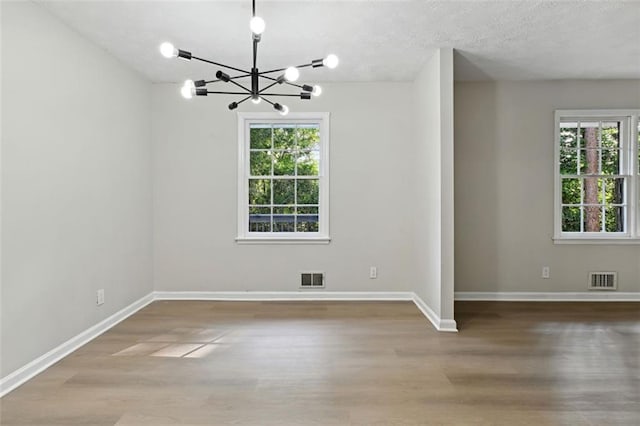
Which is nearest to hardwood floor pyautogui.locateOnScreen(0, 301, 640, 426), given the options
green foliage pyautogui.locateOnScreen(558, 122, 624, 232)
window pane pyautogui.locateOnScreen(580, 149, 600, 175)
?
green foliage pyautogui.locateOnScreen(558, 122, 624, 232)

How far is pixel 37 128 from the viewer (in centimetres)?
269

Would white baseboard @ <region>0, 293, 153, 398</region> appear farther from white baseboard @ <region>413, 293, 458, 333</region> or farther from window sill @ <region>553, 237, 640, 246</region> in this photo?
window sill @ <region>553, 237, 640, 246</region>

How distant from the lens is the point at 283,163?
475cm

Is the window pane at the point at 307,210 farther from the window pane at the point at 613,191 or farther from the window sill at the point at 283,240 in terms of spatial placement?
the window pane at the point at 613,191

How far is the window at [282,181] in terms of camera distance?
4.70 metres

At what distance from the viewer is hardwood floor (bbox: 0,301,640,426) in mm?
2154

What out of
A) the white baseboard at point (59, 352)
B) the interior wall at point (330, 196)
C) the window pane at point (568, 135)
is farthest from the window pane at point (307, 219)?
the window pane at point (568, 135)

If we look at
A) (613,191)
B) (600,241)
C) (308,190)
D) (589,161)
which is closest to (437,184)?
(308,190)

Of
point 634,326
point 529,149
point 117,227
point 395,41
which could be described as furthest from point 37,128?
point 634,326

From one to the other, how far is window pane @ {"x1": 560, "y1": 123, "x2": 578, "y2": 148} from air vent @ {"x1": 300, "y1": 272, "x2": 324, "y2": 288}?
343 cm

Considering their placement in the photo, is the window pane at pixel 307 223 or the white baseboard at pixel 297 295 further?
the window pane at pixel 307 223

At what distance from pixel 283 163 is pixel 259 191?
47 cm

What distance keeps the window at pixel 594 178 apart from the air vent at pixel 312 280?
2.95 metres

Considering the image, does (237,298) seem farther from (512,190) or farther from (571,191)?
(571,191)
